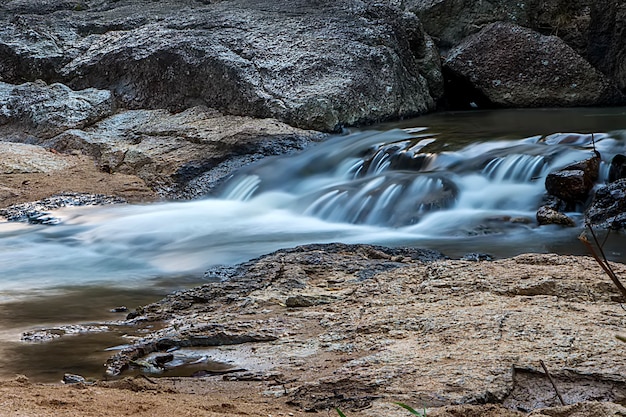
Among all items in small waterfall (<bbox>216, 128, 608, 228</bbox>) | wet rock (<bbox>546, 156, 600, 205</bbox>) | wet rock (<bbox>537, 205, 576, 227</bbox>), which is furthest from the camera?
small waterfall (<bbox>216, 128, 608, 228</bbox>)

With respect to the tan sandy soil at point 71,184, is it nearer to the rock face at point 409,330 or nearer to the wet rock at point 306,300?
the rock face at point 409,330

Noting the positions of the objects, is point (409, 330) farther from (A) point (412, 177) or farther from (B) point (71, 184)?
(B) point (71, 184)

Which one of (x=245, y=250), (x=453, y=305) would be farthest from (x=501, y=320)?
(x=245, y=250)

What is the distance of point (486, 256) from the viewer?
483 centimetres

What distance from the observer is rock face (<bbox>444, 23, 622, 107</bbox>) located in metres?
10.6

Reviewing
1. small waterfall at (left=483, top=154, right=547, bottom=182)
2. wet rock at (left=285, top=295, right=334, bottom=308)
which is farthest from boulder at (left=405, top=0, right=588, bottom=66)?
wet rock at (left=285, top=295, right=334, bottom=308)

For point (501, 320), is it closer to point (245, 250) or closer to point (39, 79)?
point (245, 250)

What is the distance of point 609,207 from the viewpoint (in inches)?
235

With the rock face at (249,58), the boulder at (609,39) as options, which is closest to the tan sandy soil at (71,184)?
the rock face at (249,58)

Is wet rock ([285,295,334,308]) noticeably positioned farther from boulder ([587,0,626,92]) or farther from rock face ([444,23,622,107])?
boulder ([587,0,626,92])

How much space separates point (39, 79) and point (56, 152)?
1973 mm

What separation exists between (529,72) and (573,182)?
15.6ft

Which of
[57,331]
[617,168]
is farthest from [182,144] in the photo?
[57,331]

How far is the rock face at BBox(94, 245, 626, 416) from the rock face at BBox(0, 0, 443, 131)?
5186mm
